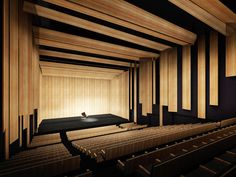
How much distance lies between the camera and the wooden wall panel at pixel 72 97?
333 inches

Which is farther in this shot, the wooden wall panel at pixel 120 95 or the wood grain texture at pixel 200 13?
the wooden wall panel at pixel 120 95

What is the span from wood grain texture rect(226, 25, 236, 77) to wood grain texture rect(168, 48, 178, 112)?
5.47ft

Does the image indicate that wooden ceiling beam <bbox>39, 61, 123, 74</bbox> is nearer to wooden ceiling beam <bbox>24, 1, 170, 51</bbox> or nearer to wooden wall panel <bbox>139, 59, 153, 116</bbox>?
wooden wall panel <bbox>139, 59, 153, 116</bbox>

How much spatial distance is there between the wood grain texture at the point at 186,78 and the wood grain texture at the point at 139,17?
65 centimetres

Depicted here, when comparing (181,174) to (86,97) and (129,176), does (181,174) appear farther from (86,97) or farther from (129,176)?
(86,97)

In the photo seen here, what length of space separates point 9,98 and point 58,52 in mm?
3687

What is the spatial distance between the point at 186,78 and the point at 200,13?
2.32 meters

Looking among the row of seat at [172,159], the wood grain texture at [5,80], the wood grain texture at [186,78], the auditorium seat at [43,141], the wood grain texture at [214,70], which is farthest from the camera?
the wood grain texture at [186,78]

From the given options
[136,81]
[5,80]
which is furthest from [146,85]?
[5,80]

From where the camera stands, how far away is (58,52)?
5363 millimetres

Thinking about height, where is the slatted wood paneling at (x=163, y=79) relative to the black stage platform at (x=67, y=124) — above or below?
above

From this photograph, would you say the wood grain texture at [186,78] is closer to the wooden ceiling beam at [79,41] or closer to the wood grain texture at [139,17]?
the wood grain texture at [139,17]

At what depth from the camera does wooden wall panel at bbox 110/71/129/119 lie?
841cm

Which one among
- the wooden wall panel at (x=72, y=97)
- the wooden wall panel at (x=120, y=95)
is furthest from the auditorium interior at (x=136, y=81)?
the wooden wall panel at (x=72, y=97)
